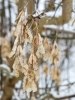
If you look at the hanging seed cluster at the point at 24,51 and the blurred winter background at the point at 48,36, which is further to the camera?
the blurred winter background at the point at 48,36

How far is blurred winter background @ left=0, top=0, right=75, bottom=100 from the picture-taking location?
1760 mm

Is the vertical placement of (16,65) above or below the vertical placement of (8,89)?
above

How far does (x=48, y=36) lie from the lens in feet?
9.00

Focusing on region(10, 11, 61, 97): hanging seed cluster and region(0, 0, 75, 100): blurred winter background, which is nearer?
region(10, 11, 61, 97): hanging seed cluster

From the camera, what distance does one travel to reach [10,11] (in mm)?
4398

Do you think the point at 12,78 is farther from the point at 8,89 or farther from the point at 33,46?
the point at 33,46

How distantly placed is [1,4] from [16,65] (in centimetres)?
332

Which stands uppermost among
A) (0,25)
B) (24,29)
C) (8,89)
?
(24,29)

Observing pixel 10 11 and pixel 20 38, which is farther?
pixel 10 11

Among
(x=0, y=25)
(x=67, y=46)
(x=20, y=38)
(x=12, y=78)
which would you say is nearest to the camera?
(x=20, y=38)

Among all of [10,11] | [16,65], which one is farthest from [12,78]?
[10,11]

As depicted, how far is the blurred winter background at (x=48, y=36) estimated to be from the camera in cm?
176

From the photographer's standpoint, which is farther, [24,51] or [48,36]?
[48,36]

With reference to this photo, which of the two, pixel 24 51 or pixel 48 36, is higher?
pixel 24 51
